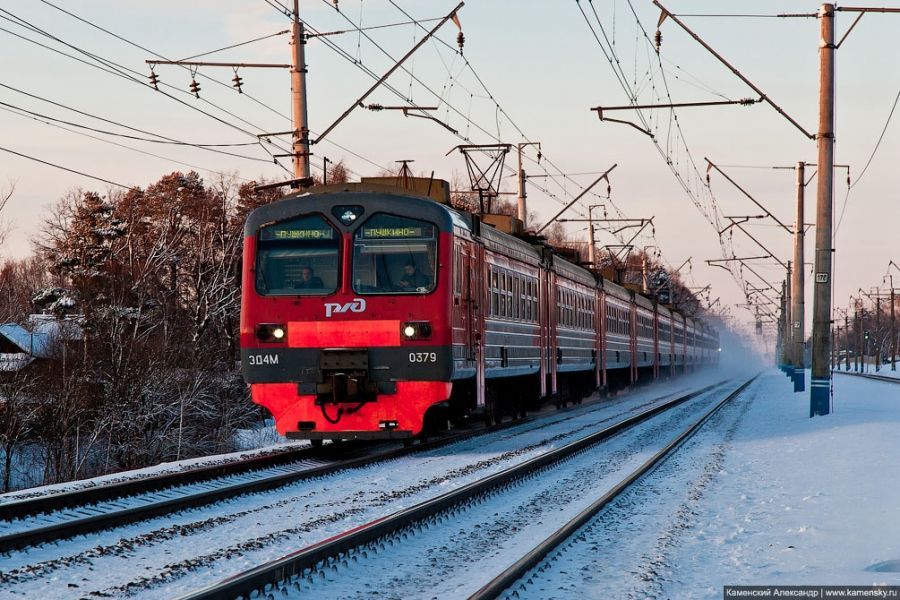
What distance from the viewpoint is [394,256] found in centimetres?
1370

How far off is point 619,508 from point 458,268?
514 cm

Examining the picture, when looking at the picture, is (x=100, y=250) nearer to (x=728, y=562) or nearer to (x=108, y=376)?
(x=108, y=376)

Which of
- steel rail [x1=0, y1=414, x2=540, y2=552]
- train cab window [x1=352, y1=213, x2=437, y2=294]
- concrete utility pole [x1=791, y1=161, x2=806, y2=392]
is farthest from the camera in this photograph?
concrete utility pole [x1=791, y1=161, x2=806, y2=392]

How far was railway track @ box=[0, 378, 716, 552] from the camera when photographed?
8.00 m

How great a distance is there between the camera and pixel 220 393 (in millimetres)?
33094

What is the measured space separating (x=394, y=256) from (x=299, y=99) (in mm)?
6028

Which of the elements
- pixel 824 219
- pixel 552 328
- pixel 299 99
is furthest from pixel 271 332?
pixel 824 219

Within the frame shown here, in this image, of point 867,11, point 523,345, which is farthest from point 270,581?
point 867,11

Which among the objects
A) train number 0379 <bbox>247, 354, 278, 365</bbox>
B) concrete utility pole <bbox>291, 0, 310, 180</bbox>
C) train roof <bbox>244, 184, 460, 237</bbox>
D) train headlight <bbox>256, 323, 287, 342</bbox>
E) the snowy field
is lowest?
the snowy field

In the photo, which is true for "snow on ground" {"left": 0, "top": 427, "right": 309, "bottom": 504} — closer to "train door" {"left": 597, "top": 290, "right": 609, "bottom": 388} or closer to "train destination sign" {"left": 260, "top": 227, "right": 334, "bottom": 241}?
"train destination sign" {"left": 260, "top": 227, "right": 334, "bottom": 241}

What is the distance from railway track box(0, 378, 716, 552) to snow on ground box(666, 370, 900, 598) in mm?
4106

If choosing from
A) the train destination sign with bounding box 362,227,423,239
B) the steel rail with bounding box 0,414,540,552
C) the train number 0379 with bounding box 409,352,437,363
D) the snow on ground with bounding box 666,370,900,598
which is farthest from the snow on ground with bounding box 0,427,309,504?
the snow on ground with bounding box 666,370,900,598

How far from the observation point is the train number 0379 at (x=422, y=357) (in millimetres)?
13359

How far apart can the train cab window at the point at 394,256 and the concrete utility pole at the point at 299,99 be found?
15.2ft
